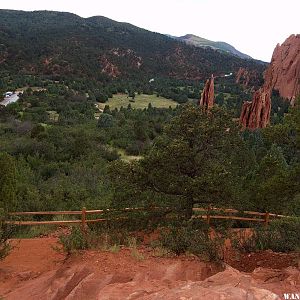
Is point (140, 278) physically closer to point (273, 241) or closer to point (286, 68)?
point (273, 241)

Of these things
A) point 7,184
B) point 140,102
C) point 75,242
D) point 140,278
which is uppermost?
point 140,278

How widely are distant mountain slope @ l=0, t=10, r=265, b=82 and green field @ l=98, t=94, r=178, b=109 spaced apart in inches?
602

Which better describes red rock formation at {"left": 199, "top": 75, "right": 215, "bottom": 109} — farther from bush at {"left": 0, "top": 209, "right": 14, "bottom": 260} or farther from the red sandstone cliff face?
bush at {"left": 0, "top": 209, "right": 14, "bottom": 260}

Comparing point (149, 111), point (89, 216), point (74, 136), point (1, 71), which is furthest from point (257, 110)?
point (1, 71)

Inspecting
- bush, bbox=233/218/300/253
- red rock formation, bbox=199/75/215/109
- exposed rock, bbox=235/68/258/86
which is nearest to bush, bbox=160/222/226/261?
bush, bbox=233/218/300/253

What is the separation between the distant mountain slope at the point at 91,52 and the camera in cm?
9300

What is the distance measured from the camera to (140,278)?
6766mm

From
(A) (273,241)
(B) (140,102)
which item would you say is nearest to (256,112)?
(B) (140,102)

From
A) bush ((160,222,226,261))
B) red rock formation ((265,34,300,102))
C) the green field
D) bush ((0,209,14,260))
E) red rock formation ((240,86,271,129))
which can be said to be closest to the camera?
bush ((160,222,226,261))

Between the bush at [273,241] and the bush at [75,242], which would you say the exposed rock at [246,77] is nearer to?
the bush at [273,241]

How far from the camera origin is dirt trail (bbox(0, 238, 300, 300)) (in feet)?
17.9

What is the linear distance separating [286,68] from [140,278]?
92.8m

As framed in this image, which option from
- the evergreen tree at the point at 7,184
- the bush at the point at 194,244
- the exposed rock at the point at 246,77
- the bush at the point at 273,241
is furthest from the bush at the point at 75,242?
the exposed rock at the point at 246,77

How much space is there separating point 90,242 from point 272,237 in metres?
3.89
